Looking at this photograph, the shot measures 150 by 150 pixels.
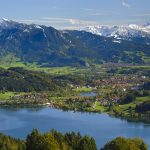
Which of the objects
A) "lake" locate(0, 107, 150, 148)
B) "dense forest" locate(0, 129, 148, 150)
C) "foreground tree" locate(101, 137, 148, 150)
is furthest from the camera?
"lake" locate(0, 107, 150, 148)

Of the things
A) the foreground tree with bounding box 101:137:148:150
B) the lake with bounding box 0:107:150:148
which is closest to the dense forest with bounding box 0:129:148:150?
the foreground tree with bounding box 101:137:148:150

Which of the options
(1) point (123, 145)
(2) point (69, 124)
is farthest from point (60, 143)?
(2) point (69, 124)

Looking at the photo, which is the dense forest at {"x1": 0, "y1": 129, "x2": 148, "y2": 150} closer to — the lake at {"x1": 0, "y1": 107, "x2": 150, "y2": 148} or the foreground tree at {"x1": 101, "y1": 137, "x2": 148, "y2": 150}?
the foreground tree at {"x1": 101, "y1": 137, "x2": 148, "y2": 150}

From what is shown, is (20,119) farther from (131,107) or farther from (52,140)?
(52,140)

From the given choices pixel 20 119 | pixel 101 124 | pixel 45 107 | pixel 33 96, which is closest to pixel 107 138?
pixel 101 124

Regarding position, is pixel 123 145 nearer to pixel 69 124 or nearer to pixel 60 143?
pixel 60 143
